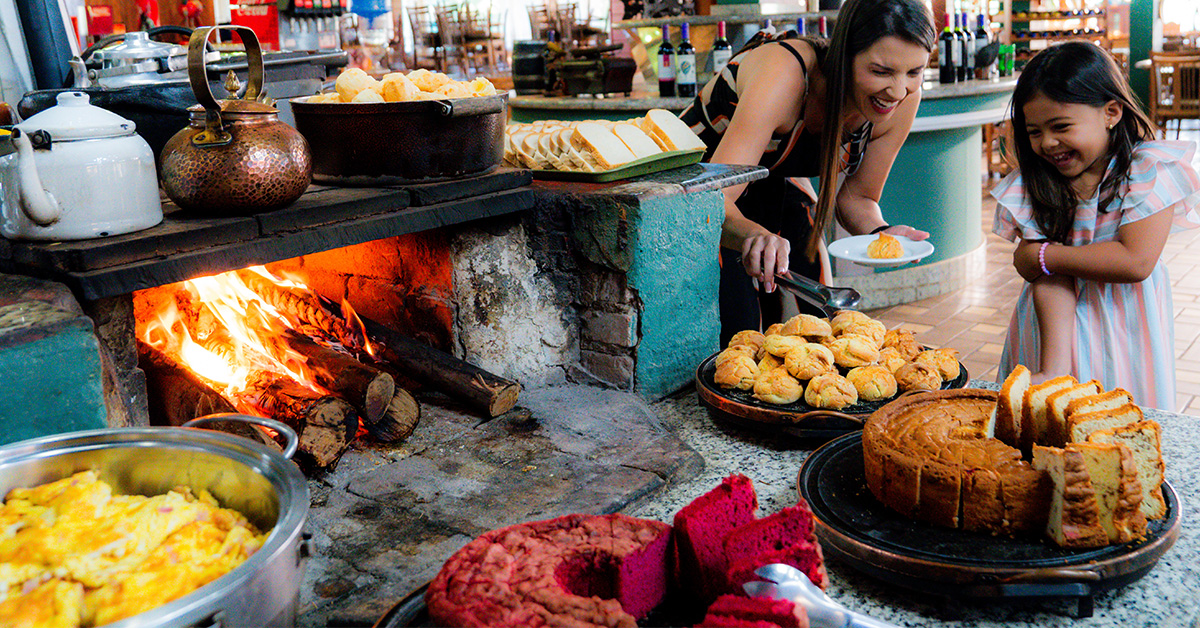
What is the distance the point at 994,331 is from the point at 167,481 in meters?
4.37

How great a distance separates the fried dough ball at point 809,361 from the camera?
5.43ft

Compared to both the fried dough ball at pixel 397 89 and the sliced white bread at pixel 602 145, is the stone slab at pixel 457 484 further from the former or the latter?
the fried dough ball at pixel 397 89

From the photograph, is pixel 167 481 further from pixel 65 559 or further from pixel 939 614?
pixel 939 614

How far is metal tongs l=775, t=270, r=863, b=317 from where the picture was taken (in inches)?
74.0

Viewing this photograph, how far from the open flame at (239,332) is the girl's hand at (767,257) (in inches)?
34.7

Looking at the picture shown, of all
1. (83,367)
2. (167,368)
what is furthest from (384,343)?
(83,367)

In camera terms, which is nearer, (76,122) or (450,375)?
(76,122)

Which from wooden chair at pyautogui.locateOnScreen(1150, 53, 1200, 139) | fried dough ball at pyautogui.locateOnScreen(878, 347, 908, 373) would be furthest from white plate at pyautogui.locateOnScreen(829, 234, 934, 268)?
wooden chair at pyautogui.locateOnScreen(1150, 53, 1200, 139)

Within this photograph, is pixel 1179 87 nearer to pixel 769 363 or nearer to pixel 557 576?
pixel 769 363

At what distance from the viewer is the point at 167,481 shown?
3.36ft

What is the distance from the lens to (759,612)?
0.83 meters

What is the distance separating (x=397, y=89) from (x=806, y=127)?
128 cm

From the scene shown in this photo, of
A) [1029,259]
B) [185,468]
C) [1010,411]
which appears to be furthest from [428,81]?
[1029,259]

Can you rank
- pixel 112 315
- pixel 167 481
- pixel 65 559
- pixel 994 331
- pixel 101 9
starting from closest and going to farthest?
pixel 65 559
pixel 167 481
pixel 112 315
pixel 994 331
pixel 101 9
